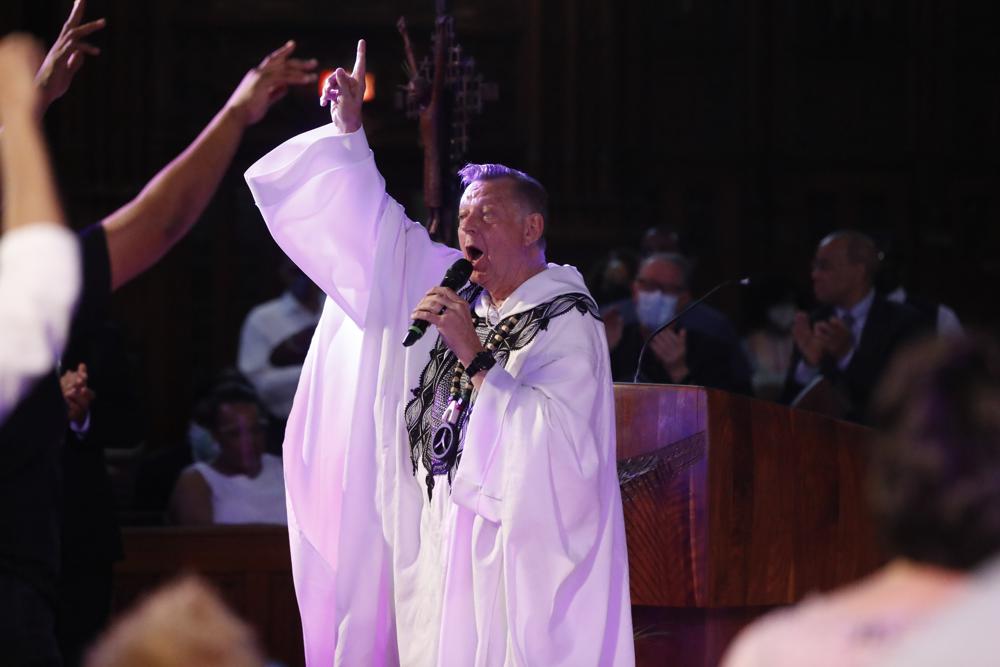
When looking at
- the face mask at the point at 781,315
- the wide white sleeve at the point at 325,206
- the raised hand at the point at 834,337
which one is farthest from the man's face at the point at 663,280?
the wide white sleeve at the point at 325,206

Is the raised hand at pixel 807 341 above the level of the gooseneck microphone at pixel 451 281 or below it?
below

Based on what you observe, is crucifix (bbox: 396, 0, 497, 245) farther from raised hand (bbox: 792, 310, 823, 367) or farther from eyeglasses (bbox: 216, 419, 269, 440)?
raised hand (bbox: 792, 310, 823, 367)

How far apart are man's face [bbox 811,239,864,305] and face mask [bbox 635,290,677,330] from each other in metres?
0.71

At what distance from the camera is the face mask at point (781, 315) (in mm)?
9211

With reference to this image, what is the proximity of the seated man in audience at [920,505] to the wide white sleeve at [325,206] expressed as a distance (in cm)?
313

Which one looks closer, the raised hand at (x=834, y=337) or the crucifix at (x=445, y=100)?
the crucifix at (x=445, y=100)

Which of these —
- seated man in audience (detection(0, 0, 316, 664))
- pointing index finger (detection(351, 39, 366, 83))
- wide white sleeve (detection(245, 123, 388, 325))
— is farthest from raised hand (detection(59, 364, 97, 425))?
seated man in audience (detection(0, 0, 316, 664))

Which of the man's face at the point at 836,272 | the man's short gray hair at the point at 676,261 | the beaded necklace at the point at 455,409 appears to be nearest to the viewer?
the beaded necklace at the point at 455,409

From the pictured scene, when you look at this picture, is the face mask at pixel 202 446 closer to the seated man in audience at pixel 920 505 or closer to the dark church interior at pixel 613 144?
the dark church interior at pixel 613 144

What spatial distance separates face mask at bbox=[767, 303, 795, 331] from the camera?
30.2 feet

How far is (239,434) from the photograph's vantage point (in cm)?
658

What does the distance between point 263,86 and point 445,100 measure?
2.93 m

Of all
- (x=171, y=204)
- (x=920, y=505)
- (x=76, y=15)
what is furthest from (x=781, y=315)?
(x=920, y=505)

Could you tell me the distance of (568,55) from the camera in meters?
10.6
